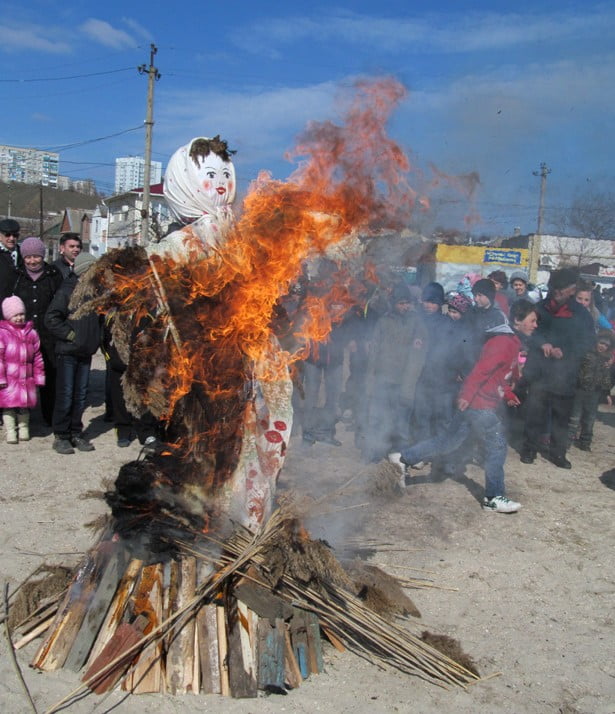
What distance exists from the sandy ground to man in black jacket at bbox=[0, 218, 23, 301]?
1.81m

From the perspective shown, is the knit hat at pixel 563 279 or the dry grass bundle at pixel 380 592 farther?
the knit hat at pixel 563 279

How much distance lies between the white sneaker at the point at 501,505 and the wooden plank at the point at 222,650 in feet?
11.3

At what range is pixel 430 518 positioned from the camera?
584 centimetres

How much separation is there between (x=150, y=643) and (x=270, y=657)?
620mm

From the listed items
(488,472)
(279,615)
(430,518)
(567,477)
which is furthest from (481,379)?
(279,615)

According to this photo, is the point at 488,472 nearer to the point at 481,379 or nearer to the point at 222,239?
the point at 481,379

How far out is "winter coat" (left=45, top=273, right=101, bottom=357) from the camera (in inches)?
280

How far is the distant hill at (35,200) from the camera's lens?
244 feet

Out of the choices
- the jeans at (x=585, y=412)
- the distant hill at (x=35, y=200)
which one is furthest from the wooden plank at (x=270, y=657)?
the distant hill at (x=35, y=200)

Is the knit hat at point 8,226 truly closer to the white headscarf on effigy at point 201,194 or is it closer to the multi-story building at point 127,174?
the white headscarf on effigy at point 201,194

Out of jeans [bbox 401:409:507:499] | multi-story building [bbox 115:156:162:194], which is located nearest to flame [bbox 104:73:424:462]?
jeans [bbox 401:409:507:499]

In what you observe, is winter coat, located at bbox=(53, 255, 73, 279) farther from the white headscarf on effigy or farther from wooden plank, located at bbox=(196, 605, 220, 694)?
wooden plank, located at bbox=(196, 605, 220, 694)

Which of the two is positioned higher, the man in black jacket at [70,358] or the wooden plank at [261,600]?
the man in black jacket at [70,358]

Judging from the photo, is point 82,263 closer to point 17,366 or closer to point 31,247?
point 31,247
